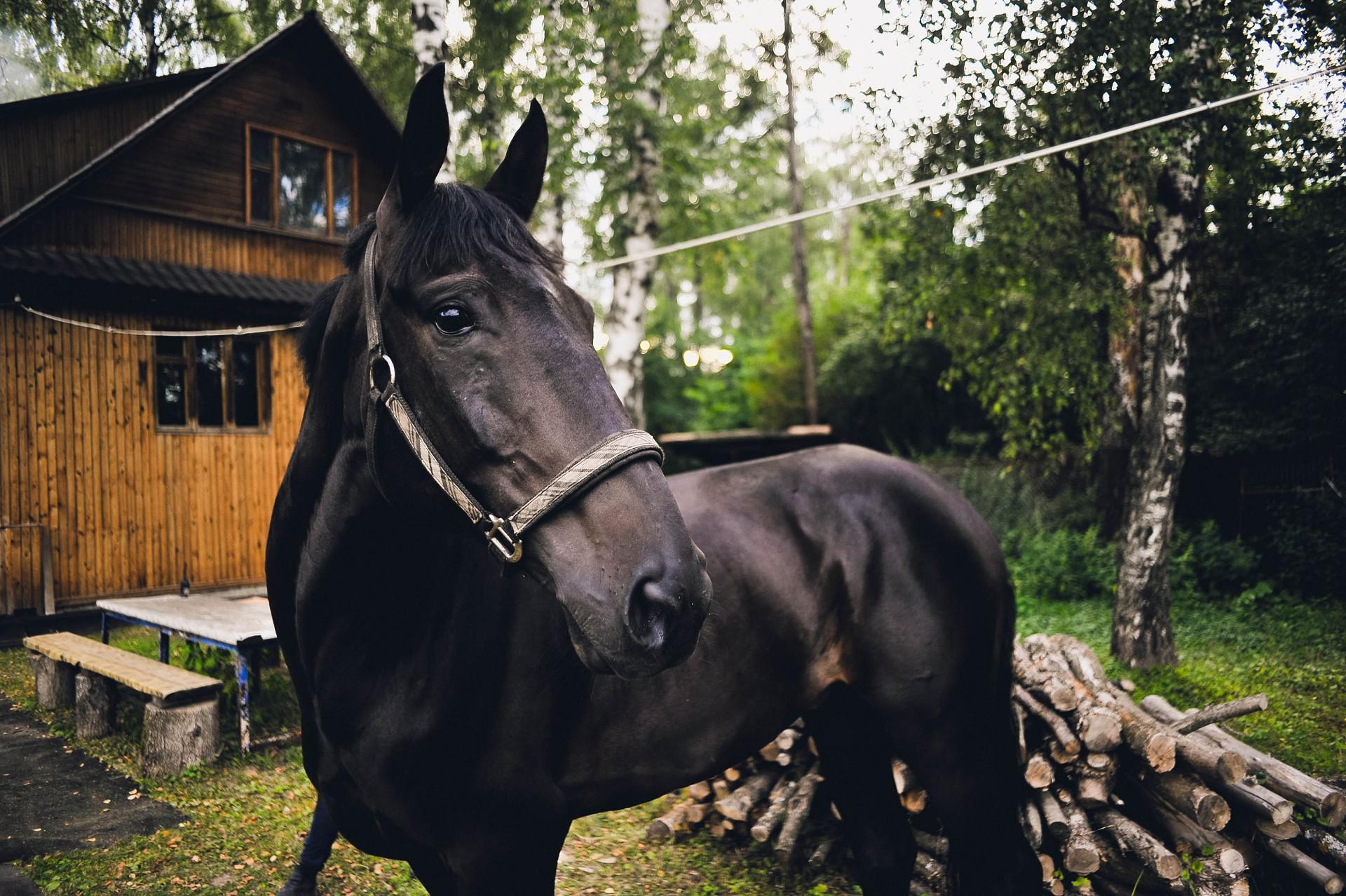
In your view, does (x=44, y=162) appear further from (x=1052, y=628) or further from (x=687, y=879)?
(x=1052, y=628)

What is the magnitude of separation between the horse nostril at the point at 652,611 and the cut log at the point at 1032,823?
9.51ft

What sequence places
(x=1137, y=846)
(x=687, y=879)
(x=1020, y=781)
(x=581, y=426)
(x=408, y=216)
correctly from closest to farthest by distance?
(x=581, y=426)
(x=408, y=216)
(x=1020, y=781)
(x=1137, y=846)
(x=687, y=879)

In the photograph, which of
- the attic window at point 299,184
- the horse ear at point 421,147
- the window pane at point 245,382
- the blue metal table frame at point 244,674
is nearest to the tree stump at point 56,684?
the blue metal table frame at point 244,674

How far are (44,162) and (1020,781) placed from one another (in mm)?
12168

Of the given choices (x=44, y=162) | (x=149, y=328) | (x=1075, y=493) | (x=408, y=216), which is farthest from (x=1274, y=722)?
(x=44, y=162)

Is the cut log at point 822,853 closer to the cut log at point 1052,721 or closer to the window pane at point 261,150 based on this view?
the cut log at point 1052,721

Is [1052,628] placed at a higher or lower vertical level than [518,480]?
lower

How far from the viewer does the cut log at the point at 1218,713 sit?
3.68 m

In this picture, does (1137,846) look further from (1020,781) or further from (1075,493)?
(1075,493)

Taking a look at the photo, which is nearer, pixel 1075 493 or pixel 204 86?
pixel 204 86

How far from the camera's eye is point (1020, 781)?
2629 mm

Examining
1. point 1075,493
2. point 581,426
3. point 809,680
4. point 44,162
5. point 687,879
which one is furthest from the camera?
point 1075,493

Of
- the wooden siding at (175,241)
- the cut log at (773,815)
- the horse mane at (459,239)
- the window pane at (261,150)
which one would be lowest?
the cut log at (773,815)

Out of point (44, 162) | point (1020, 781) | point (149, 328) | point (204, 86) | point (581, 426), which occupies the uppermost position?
point (204, 86)
